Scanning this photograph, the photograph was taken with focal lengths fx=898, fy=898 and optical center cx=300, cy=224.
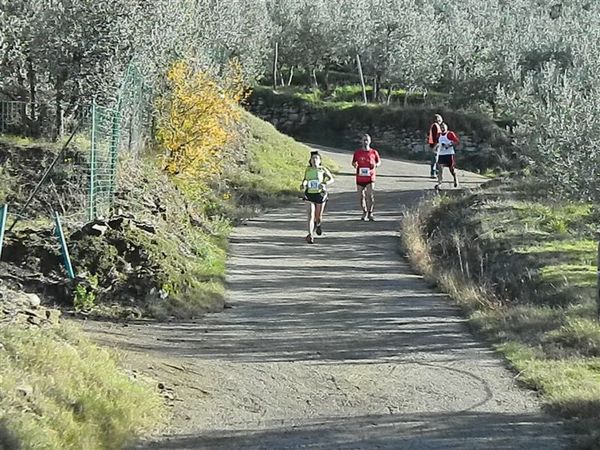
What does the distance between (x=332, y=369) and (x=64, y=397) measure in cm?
269

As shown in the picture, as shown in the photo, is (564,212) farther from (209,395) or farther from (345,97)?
(345,97)

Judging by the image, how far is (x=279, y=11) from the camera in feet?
150

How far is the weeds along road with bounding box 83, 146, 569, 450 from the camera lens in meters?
6.44

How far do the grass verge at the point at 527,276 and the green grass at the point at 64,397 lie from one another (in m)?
3.22

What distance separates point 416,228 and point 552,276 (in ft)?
16.1

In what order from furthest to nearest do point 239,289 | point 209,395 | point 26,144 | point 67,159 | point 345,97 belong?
point 345,97 → point 26,144 → point 67,159 → point 239,289 → point 209,395

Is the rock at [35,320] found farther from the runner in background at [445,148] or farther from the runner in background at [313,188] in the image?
the runner in background at [445,148]

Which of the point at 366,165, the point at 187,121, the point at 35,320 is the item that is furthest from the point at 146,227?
the point at 366,165

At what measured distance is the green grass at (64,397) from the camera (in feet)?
18.6

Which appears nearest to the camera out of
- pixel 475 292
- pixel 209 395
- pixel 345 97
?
pixel 209 395

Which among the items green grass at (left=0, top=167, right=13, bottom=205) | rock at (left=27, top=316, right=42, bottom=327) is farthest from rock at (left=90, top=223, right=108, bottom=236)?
green grass at (left=0, top=167, right=13, bottom=205)

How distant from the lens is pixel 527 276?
11.8 metres

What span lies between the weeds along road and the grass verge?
9.9 inches

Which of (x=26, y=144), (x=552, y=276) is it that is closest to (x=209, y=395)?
(x=552, y=276)
